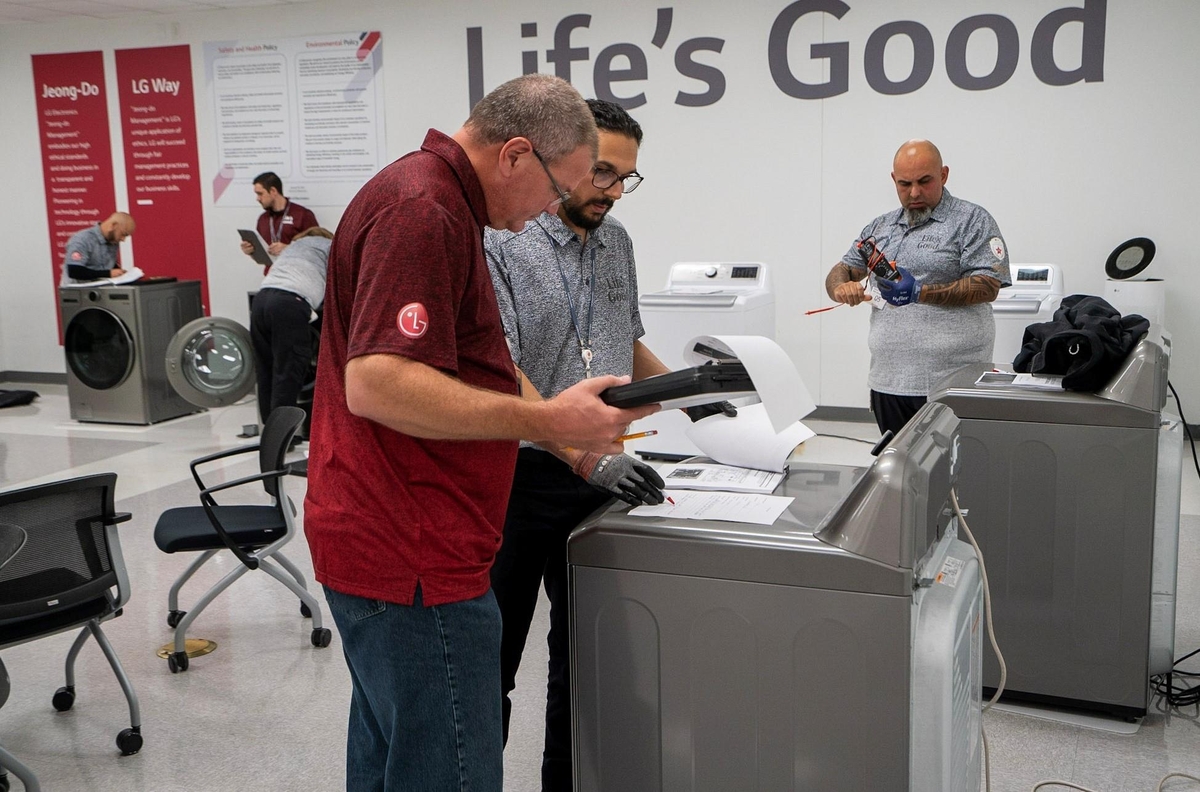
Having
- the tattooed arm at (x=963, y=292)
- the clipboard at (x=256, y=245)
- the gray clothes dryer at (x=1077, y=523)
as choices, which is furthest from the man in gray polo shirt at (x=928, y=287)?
the clipboard at (x=256, y=245)

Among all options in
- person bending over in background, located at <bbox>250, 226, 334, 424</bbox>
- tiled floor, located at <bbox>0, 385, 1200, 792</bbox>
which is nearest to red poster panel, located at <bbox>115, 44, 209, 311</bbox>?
person bending over in background, located at <bbox>250, 226, 334, 424</bbox>

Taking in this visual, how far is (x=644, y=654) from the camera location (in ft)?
5.28

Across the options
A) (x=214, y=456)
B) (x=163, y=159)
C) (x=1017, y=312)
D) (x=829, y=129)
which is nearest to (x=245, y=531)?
(x=214, y=456)

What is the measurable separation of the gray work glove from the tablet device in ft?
0.95

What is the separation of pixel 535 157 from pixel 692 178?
5609 millimetres

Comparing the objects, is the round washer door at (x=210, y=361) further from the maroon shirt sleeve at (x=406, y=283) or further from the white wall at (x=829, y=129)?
the maroon shirt sleeve at (x=406, y=283)

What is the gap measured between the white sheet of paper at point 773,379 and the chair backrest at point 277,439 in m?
2.25

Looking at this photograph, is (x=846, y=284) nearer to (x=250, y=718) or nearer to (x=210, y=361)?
(x=250, y=718)

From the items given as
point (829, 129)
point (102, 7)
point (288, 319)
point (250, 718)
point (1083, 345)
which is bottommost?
point (250, 718)

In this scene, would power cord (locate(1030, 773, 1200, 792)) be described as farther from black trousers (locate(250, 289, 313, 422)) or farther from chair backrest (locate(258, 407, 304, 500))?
black trousers (locate(250, 289, 313, 422))

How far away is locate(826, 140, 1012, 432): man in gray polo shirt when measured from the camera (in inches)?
133

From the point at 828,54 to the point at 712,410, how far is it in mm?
5122

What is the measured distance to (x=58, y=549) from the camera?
2.55 meters

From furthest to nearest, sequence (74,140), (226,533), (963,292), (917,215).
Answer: (74,140) → (917,215) → (963,292) → (226,533)
